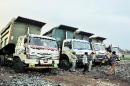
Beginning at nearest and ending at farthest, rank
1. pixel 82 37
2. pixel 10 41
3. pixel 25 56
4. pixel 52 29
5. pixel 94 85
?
1. pixel 94 85
2. pixel 25 56
3. pixel 10 41
4. pixel 52 29
5. pixel 82 37

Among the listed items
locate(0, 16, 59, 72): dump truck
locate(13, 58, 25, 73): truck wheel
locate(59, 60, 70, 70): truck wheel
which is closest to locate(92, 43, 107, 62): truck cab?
locate(59, 60, 70, 70): truck wheel

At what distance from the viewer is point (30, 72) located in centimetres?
1728

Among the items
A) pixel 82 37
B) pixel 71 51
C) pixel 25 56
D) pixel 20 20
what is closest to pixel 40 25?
pixel 20 20

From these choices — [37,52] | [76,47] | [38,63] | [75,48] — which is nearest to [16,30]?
[37,52]

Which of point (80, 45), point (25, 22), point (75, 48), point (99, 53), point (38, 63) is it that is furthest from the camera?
point (99, 53)

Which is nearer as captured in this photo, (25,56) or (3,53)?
(25,56)

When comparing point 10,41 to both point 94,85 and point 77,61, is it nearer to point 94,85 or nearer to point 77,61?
point 77,61

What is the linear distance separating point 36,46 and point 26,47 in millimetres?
545

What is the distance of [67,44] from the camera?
846 inches

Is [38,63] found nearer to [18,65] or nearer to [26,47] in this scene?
[26,47]

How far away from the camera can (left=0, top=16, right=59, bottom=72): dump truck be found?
640 inches

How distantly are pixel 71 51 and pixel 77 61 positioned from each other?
31.4 inches

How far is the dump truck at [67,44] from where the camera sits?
20.8m

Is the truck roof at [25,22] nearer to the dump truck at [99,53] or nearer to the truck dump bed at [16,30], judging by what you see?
the truck dump bed at [16,30]
